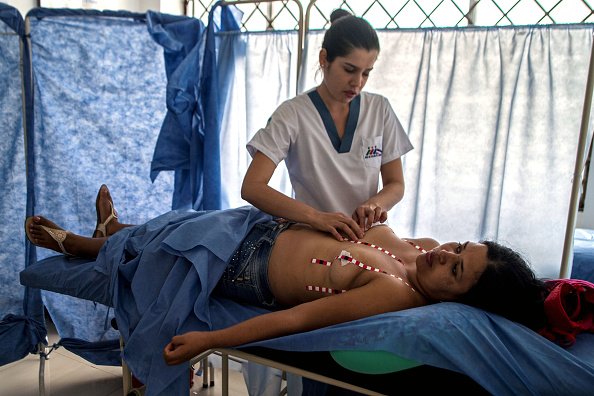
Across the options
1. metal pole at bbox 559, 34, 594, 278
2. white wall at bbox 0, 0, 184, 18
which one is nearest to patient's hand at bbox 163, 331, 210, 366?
metal pole at bbox 559, 34, 594, 278

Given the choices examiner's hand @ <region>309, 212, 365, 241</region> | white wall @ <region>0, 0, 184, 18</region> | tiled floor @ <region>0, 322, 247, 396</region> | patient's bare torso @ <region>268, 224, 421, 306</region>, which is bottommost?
tiled floor @ <region>0, 322, 247, 396</region>

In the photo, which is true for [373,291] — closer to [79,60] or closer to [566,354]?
[566,354]

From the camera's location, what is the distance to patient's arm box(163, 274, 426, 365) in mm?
1105

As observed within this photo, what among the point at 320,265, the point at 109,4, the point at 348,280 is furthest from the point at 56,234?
the point at 109,4

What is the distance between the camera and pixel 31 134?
2.29 metres

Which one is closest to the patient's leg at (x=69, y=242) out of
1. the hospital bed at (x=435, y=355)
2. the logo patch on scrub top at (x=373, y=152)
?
the hospital bed at (x=435, y=355)

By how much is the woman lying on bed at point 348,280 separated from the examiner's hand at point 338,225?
0.04 meters

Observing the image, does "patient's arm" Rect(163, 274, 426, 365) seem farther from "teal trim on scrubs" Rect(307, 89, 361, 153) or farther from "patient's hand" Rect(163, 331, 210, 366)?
"teal trim on scrubs" Rect(307, 89, 361, 153)

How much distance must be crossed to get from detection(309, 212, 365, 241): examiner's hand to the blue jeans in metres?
0.19

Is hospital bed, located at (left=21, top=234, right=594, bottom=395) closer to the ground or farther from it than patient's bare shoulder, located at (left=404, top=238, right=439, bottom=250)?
closer to the ground

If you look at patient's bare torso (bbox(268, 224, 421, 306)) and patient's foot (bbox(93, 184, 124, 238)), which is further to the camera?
patient's foot (bbox(93, 184, 124, 238))

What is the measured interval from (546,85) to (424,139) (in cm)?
59

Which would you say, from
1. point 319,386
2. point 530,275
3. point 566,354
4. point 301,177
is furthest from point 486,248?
point 319,386

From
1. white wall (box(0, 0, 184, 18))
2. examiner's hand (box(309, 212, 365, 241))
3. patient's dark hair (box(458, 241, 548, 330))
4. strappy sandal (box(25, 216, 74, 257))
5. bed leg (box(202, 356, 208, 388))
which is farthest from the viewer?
white wall (box(0, 0, 184, 18))
